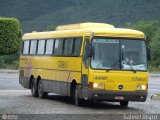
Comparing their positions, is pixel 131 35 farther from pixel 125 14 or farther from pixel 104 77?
pixel 125 14

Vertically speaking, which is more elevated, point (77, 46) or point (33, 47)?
point (77, 46)

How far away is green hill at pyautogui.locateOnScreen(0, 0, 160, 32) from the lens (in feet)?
364

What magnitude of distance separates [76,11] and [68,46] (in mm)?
96253

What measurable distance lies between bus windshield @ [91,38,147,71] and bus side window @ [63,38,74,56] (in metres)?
2.07

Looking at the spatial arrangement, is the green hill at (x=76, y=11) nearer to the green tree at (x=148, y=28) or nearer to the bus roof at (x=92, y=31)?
the green tree at (x=148, y=28)

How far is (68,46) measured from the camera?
77.3ft

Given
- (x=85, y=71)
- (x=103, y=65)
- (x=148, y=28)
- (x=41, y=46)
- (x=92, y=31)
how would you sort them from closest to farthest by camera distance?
(x=103, y=65)
(x=85, y=71)
(x=92, y=31)
(x=41, y=46)
(x=148, y=28)

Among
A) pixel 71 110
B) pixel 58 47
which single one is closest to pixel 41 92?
pixel 58 47

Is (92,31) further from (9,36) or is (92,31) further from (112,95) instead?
(9,36)

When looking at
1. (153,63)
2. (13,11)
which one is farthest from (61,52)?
(13,11)

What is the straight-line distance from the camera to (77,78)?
22.1m

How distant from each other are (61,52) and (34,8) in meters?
105

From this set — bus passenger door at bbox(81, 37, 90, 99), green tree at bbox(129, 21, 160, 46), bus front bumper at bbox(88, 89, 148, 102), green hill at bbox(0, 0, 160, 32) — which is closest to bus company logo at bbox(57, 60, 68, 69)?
bus passenger door at bbox(81, 37, 90, 99)

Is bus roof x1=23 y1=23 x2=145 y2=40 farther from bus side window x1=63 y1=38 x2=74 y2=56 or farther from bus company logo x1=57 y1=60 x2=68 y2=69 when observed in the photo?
bus company logo x1=57 y1=60 x2=68 y2=69
